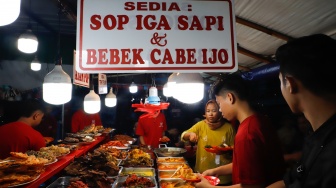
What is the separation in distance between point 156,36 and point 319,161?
5.12 ft

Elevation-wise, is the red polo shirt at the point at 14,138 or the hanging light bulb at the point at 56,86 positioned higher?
the hanging light bulb at the point at 56,86

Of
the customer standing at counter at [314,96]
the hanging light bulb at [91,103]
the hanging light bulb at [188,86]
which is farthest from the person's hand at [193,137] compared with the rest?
the customer standing at counter at [314,96]

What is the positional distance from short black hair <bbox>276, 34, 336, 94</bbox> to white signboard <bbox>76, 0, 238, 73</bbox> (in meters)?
0.54

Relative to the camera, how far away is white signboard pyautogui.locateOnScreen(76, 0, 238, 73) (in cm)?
203

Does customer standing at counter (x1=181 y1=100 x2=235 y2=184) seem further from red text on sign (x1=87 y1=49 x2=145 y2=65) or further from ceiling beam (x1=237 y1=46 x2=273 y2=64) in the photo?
red text on sign (x1=87 y1=49 x2=145 y2=65)

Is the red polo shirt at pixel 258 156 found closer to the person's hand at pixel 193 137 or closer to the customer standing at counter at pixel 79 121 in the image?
the person's hand at pixel 193 137

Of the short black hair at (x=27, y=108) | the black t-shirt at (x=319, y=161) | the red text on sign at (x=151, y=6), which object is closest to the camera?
the black t-shirt at (x=319, y=161)

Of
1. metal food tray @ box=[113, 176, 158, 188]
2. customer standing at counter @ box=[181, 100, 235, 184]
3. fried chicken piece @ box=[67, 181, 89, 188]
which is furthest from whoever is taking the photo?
customer standing at counter @ box=[181, 100, 235, 184]

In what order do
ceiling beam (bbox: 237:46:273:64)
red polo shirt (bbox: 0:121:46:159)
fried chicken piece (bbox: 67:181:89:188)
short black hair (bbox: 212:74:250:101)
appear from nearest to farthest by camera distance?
short black hair (bbox: 212:74:250:101) → fried chicken piece (bbox: 67:181:89:188) → red polo shirt (bbox: 0:121:46:159) → ceiling beam (bbox: 237:46:273:64)

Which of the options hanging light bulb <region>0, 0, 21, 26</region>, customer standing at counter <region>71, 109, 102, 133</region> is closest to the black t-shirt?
hanging light bulb <region>0, 0, 21, 26</region>

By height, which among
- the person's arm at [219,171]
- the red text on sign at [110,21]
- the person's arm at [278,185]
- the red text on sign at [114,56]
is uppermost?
the red text on sign at [110,21]

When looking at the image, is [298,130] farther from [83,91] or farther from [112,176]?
[83,91]

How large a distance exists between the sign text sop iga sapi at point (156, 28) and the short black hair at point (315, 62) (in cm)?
61

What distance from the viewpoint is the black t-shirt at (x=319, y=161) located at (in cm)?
132
